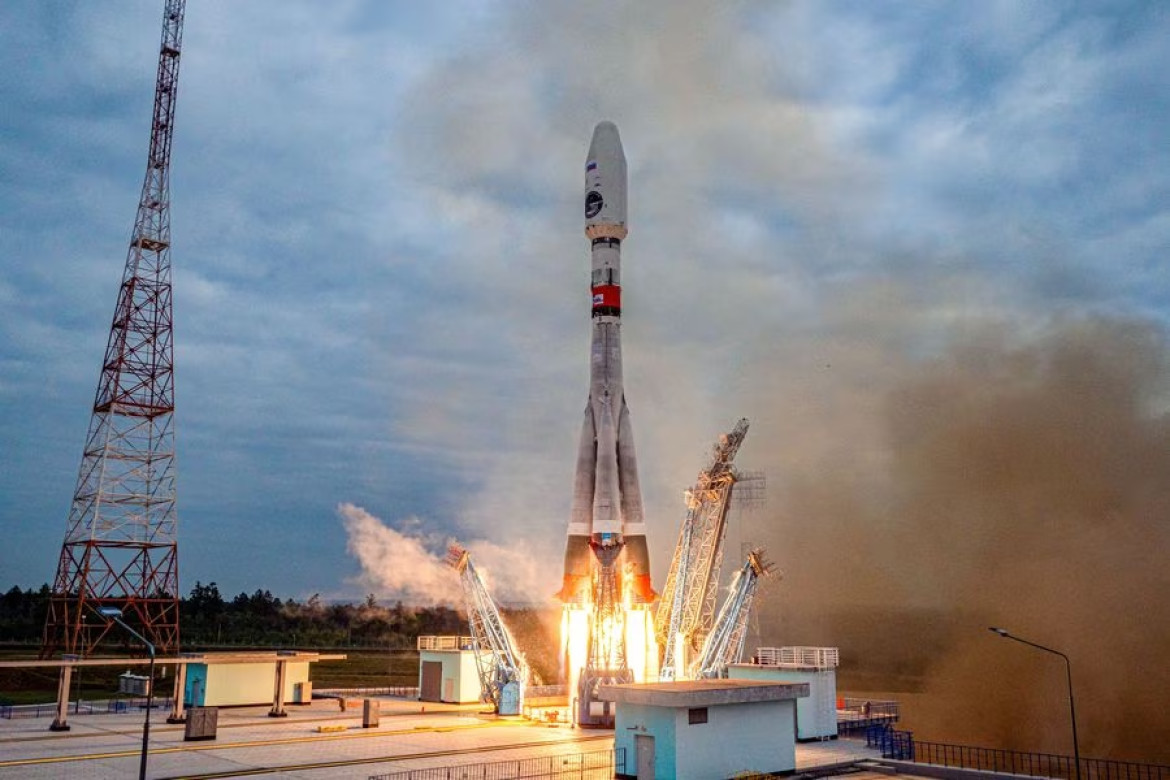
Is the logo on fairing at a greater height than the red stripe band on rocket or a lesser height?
greater

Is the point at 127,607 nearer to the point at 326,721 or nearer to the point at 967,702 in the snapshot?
the point at 326,721

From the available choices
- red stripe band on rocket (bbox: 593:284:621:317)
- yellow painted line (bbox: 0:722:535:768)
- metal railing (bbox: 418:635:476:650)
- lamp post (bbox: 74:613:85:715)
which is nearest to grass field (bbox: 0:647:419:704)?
lamp post (bbox: 74:613:85:715)

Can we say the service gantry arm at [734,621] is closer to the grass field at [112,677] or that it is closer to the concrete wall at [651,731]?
the concrete wall at [651,731]

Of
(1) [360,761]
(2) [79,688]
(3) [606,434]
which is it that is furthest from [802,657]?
(2) [79,688]

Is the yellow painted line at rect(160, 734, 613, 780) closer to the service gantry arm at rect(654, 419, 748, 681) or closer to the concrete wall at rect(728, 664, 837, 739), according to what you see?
the concrete wall at rect(728, 664, 837, 739)

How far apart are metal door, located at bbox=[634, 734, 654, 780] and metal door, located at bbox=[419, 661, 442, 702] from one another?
26.1 meters

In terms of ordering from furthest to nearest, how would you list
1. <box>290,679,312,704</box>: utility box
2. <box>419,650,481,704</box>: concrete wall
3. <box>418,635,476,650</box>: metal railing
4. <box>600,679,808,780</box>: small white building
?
<box>418,635,476,650</box>: metal railing
<box>419,650,481,704</box>: concrete wall
<box>290,679,312,704</box>: utility box
<box>600,679,808,780</box>: small white building

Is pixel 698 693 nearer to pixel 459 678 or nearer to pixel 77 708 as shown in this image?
pixel 459 678

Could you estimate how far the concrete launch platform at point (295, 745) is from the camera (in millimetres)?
30906

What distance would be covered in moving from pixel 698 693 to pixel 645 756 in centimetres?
298

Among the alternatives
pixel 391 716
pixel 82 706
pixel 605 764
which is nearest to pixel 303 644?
pixel 82 706

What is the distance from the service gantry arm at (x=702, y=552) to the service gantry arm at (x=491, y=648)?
958cm

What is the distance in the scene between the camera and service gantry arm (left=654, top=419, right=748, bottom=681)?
53844 mm

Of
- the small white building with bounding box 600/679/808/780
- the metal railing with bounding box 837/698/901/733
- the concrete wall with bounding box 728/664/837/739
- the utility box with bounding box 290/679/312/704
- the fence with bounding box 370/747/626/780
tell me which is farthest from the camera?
the utility box with bounding box 290/679/312/704
